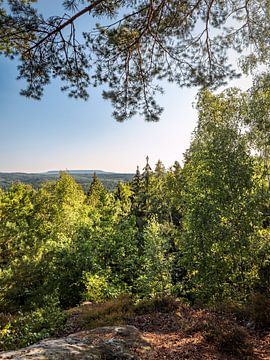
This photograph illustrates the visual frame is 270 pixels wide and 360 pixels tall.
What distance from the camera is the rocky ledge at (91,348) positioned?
5160 millimetres

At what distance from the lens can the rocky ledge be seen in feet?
16.9

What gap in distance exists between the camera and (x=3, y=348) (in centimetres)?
773

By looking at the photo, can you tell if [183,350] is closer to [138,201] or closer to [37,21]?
[37,21]

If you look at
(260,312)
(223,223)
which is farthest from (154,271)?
(260,312)

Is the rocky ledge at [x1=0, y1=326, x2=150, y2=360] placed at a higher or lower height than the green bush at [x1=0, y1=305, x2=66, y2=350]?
higher

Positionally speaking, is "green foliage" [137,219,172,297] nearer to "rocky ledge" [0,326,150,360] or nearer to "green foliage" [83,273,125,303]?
"green foliage" [83,273,125,303]

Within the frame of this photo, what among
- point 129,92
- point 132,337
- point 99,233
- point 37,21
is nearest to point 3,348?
point 132,337

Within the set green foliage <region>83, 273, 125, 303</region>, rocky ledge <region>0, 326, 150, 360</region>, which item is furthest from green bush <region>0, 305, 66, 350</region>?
green foliage <region>83, 273, 125, 303</region>

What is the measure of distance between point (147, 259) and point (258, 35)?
12143 mm

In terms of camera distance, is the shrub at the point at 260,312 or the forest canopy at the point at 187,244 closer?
the shrub at the point at 260,312

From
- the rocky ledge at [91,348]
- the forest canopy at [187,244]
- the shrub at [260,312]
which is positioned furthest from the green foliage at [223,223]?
the rocky ledge at [91,348]

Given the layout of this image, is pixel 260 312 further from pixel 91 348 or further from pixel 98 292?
pixel 98 292

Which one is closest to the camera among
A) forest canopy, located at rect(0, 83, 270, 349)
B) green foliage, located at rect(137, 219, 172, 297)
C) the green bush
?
the green bush

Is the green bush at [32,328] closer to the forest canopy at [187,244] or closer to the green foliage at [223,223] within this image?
the forest canopy at [187,244]
